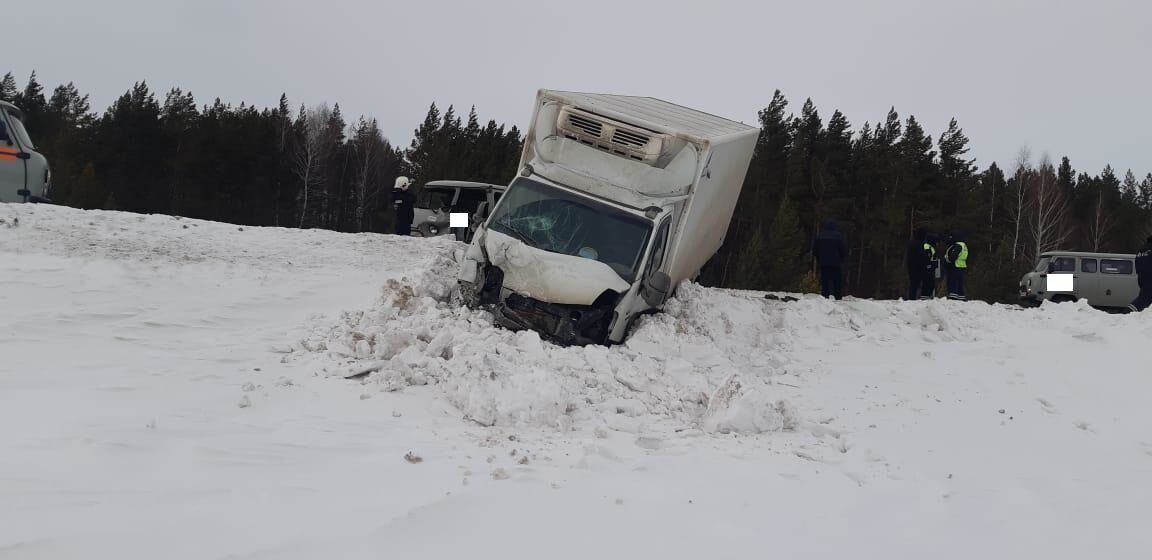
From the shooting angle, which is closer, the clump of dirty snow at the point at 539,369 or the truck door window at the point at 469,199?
the clump of dirty snow at the point at 539,369

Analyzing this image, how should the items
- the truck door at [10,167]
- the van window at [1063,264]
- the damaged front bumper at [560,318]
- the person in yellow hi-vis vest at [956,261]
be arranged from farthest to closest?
the van window at [1063,264]
the person in yellow hi-vis vest at [956,261]
the truck door at [10,167]
the damaged front bumper at [560,318]

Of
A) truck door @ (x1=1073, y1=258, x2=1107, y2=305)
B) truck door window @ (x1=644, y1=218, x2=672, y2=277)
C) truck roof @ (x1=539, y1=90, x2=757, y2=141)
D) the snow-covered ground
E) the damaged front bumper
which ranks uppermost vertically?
truck roof @ (x1=539, y1=90, x2=757, y2=141)

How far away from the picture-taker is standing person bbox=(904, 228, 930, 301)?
15.7 meters

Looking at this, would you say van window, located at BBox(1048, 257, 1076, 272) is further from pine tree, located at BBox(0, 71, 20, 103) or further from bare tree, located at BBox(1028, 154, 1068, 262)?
pine tree, located at BBox(0, 71, 20, 103)

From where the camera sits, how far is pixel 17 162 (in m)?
12.5

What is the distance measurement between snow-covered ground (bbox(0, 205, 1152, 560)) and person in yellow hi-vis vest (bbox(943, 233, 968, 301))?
323 cm

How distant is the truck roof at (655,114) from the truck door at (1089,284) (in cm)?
1338

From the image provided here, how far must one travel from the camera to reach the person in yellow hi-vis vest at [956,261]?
49.0ft

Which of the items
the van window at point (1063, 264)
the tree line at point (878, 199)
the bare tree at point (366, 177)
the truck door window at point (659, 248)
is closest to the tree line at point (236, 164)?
the bare tree at point (366, 177)

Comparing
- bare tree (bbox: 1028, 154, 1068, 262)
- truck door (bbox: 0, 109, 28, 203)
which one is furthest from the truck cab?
bare tree (bbox: 1028, 154, 1068, 262)

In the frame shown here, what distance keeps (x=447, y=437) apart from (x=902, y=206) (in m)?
35.5

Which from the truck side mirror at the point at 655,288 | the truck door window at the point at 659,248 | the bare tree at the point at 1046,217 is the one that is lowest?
the truck side mirror at the point at 655,288

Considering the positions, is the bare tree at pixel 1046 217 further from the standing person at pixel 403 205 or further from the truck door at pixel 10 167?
the truck door at pixel 10 167

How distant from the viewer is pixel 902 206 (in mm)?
36812
